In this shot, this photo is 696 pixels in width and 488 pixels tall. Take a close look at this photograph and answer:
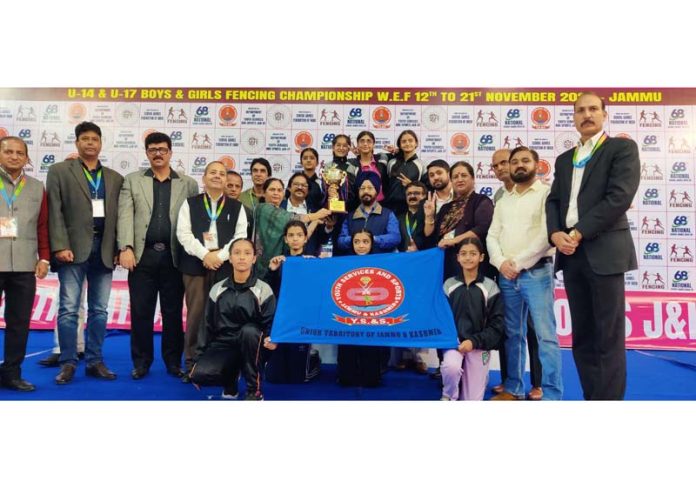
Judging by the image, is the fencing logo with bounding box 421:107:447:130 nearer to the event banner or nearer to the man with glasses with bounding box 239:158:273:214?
the event banner

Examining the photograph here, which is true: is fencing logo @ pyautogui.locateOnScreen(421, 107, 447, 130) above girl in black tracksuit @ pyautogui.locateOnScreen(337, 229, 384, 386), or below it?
above

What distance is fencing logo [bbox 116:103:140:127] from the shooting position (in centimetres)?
668

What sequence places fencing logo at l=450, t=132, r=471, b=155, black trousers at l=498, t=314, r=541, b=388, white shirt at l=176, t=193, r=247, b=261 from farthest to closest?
fencing logo at l=450, t=132, r=471, b=155 < white shirt at l=176, t=193, r=247, b=261 < black trousers at l=498, t=314, r=541, b=388

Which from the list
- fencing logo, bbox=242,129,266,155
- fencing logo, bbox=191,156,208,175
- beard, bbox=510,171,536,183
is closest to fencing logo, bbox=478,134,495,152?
fencing logo, bbox=242,129,266,155

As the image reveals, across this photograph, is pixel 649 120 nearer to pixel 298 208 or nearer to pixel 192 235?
pixel 298 208

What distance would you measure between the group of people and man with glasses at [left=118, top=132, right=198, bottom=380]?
11mm

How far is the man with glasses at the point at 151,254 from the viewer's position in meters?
3.93

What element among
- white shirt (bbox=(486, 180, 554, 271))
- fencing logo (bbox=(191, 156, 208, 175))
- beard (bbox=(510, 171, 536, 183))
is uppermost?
fencing logo (bbox=(191, 156, 208, 175))

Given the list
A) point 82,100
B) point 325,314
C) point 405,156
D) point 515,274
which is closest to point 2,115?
point 82,100

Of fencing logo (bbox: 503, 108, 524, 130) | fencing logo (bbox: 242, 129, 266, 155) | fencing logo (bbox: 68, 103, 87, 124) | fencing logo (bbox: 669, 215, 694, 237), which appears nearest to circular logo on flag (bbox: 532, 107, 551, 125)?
fencing logo (bbox: 503, 108, 524, 130)

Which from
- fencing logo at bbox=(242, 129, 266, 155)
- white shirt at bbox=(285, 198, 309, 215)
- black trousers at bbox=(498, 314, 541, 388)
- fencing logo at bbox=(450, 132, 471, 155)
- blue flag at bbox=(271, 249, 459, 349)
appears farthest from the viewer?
fencing logo at bbox=(242, 129, 266, 155)

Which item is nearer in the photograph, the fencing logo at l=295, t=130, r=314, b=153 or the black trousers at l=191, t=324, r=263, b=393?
the black trousers at l=191, t=324, r=263, b=393

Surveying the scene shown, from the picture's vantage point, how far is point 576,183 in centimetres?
313

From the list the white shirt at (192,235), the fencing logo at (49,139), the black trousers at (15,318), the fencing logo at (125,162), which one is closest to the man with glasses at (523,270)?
the white shirt at (192,235)
